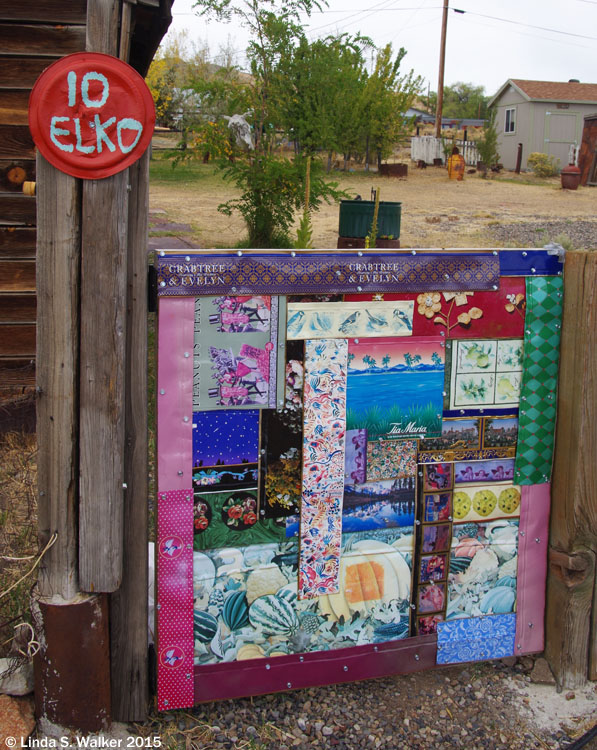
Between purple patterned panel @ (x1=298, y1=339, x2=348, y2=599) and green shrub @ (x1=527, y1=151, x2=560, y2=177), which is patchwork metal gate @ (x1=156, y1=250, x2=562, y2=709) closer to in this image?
purple patterned panel @ (x1=298, y1=339, x2=348, y2=599)

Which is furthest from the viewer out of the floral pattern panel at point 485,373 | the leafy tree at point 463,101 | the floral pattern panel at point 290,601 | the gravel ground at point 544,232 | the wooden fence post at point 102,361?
the leafy tree at point 463,101

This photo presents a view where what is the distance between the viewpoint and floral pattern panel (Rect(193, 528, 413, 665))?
2.73m

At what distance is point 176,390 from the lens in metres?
2.58

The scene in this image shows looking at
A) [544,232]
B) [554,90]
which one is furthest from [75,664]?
[554,90]

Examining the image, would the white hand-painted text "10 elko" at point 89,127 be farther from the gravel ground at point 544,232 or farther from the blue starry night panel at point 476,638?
→ the gravel ground at point 544,232

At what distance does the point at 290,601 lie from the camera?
282 centimetres

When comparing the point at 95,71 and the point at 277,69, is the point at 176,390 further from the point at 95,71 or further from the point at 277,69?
the point at 277,69

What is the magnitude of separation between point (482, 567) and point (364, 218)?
651 cm

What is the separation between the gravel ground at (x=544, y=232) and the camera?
13.4 m

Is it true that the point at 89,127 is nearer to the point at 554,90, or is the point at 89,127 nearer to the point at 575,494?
the point at 575,494

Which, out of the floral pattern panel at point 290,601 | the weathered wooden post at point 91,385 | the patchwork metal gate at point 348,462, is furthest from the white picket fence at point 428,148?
the weathered wooden post at point 91,385

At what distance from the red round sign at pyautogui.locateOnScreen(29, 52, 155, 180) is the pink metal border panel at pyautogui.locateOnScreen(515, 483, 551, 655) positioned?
1980mm

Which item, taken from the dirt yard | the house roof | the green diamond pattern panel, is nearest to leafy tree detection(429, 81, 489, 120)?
the house roof

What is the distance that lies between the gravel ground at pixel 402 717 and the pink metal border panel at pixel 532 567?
0.55 ft
